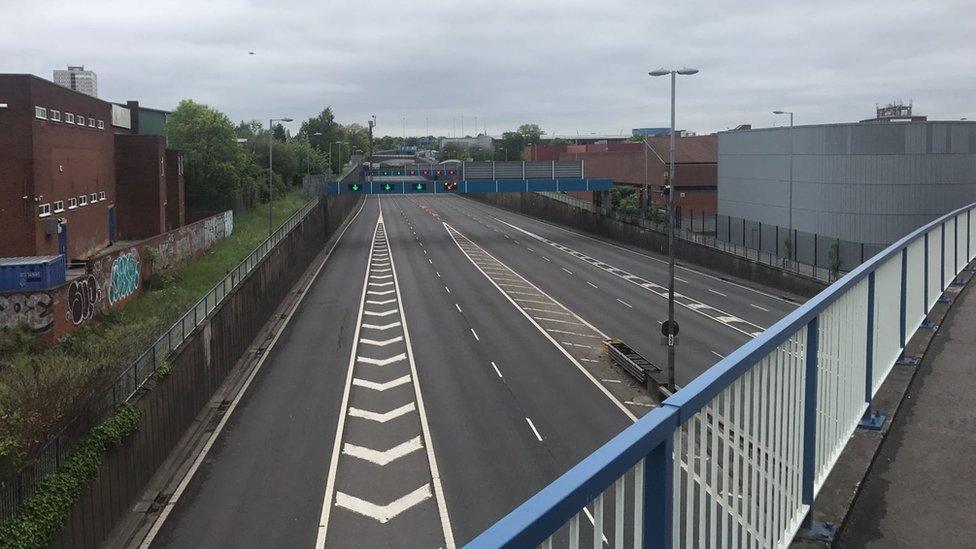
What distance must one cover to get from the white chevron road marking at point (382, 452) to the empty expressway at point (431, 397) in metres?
0.08

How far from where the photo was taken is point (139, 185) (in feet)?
207

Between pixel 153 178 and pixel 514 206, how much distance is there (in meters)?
68.0

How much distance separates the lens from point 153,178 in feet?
208

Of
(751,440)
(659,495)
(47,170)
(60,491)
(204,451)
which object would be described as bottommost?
(204,451)

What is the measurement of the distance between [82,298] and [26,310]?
3.87 m

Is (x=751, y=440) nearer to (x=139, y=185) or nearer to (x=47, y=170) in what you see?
(x=47, y=170)

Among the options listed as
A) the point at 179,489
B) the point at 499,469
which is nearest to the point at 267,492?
the point at 179,489

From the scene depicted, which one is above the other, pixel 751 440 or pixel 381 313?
pixel 751 440

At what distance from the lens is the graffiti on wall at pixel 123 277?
41.5 meters

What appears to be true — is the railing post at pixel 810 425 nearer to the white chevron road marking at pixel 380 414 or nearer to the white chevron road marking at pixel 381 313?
the white chevron road marking at pixel 380 414

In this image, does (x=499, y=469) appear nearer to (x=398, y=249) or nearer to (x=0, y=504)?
(x=0, y=504)

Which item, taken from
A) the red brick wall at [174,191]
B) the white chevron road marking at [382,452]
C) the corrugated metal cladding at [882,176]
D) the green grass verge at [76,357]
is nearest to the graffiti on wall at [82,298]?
the green grass verge at [76,357]

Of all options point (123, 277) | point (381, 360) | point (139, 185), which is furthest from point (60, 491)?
point (139, 185)

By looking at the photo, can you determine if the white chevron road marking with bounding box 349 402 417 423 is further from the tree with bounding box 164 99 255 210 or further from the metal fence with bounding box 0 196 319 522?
the tree with bounding box 164 99 255 210
